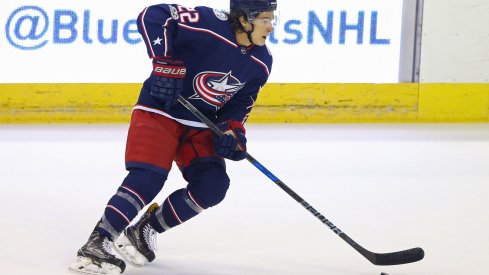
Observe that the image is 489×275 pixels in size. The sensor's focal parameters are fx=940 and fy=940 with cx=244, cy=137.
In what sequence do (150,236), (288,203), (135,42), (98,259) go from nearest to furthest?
1. (98,259)
2. (150,236)
3. (288,203)
4. (135,42)

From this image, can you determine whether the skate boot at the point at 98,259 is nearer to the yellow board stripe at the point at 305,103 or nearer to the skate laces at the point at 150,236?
the skate laces at the point at 150,236

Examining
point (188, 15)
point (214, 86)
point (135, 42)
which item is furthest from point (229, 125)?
point (135, 42)

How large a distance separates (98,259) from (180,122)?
1.64 ft

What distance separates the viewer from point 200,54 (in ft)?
9.46

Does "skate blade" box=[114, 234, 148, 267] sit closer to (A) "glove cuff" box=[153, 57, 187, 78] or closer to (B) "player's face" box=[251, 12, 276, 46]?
(A) "glove cuff" box=[153, 57, 187, 78]

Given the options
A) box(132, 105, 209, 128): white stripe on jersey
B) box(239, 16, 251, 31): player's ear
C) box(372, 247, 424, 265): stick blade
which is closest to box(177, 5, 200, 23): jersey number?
box(239, 16, 251, 31): player's ear

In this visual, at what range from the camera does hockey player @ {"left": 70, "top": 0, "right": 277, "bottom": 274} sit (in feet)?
8.95

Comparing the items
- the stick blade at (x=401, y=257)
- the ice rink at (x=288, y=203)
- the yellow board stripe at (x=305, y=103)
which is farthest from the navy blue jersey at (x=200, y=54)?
the yellow board stripe at (x=305, y=103)

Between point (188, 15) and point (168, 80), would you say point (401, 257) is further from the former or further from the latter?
point (188, 15)

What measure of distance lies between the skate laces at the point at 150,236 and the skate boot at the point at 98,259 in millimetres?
169

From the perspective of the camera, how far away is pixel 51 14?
252 inches

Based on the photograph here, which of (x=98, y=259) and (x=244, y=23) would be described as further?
(x=244, y=23)

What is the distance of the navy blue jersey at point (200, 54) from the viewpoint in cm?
280

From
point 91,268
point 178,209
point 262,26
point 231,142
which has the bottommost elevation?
point 91,268
